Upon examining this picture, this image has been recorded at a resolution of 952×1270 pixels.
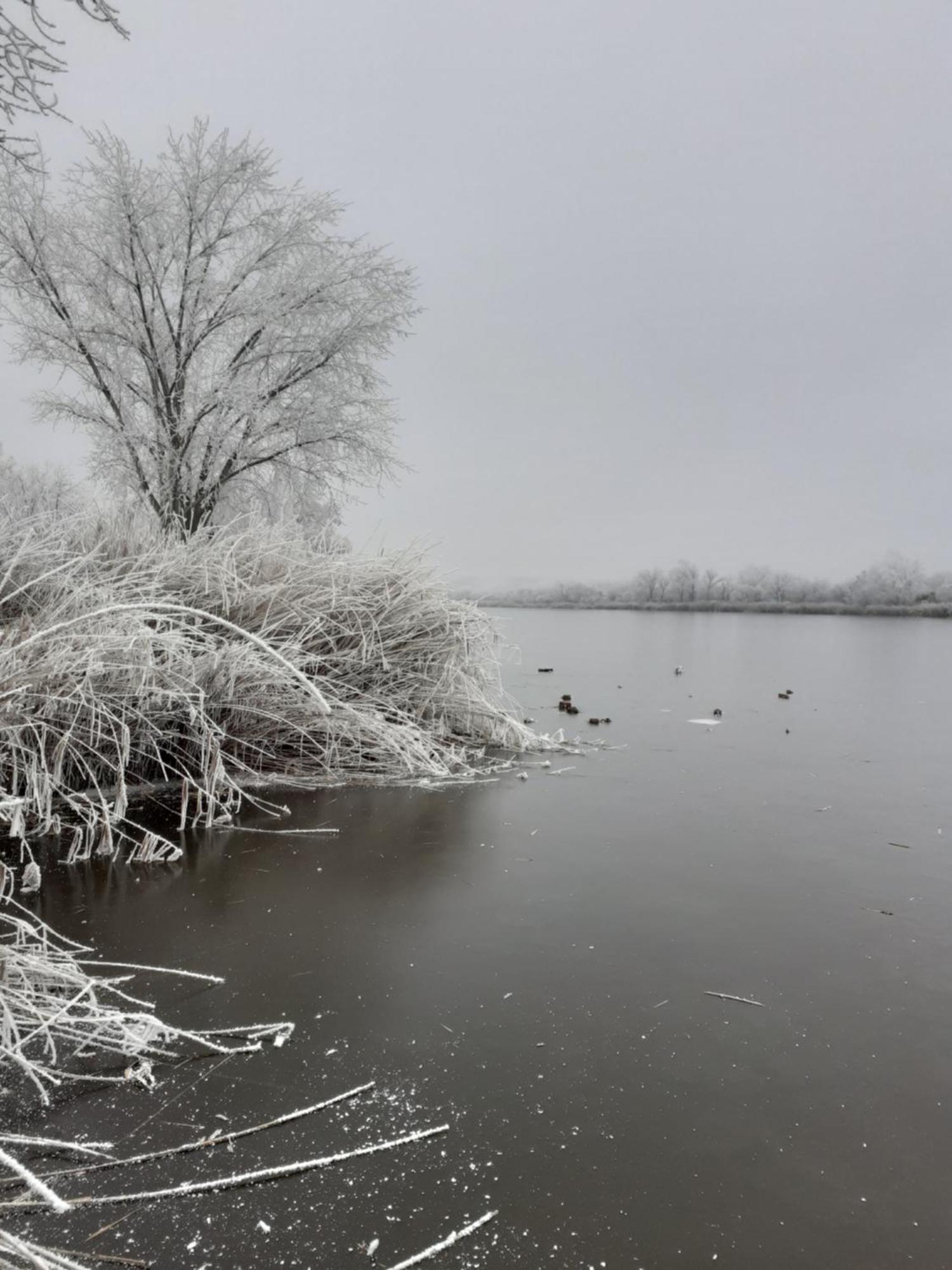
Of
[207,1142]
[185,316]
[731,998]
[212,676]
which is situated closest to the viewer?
[207,1142]

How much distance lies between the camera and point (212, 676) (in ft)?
8.17

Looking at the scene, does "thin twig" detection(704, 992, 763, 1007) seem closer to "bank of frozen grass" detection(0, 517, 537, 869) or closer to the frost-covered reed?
the frost-covered reed

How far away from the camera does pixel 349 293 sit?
10.8 metres

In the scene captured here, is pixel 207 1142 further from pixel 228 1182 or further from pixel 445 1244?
pixel 445 1244

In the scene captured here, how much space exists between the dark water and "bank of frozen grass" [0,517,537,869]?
356 mm

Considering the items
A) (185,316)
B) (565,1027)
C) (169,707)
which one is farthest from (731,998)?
(185,316)

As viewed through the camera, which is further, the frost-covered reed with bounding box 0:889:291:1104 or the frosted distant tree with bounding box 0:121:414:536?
the frosted distant tree with bounding box 0:121:414:536

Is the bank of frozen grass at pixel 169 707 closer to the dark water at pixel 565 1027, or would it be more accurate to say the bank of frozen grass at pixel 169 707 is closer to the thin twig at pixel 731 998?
the dark water at pixel 565 1027

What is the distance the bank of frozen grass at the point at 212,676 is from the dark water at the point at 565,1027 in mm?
356

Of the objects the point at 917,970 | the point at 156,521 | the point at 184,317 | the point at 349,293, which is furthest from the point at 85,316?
the point at 917,970

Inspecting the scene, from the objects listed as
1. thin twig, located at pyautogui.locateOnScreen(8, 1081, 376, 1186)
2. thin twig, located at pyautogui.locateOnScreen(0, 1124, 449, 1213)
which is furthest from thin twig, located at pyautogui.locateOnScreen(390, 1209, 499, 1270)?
thin twig, located at pyautogui.locateOnScreen(8, 1081, 376, 1186)

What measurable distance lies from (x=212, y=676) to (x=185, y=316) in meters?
9.39

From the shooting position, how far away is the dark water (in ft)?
2.37

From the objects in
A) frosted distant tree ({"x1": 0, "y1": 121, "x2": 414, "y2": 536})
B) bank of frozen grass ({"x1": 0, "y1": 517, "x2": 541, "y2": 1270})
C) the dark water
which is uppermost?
frosted distant tree ({"x1": 0, "y1": 121, "x2": 414, "y2": 536})
